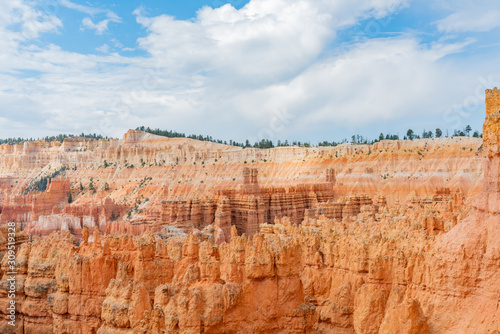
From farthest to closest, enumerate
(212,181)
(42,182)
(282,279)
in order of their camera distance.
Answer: (42,182) < (212,181) < (282,279)

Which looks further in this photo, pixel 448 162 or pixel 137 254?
pixel 448 162

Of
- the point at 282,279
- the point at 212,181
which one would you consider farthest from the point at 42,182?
the point at 282,279

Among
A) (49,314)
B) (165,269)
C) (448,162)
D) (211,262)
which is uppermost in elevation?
(448,162)

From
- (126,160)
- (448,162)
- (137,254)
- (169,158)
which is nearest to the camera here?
(137,254)

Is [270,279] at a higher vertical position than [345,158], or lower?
lower

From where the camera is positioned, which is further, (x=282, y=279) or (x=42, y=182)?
(x=42, y=182)

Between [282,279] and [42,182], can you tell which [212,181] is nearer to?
[42,182]

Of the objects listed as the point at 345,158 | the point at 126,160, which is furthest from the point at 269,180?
the point at 126,160

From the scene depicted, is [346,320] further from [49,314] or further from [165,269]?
[49,314]

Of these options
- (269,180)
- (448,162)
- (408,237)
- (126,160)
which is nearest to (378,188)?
(448,162)

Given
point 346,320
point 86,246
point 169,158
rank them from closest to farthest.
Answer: point 346,320
point 86,246
point 169,158

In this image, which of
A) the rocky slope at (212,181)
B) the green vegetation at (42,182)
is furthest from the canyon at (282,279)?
the green vegetation at (42,182)

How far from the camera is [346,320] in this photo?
1072 centimetres

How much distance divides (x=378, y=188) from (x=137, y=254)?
59280 mm
